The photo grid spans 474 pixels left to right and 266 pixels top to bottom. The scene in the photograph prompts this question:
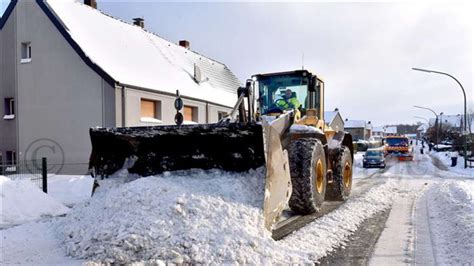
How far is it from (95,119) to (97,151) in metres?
10.2

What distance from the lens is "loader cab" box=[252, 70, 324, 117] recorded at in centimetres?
821

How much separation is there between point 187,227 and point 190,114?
1616 centimetres

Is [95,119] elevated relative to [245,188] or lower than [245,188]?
elevated

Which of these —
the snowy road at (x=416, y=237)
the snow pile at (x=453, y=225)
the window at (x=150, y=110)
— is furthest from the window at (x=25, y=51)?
the snow pile at (x=453, y=225)

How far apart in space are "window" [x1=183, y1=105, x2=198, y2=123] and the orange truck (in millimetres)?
18116

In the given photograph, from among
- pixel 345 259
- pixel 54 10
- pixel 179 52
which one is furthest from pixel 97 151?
pixel 179 52

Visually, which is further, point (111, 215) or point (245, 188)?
point (245, 188)

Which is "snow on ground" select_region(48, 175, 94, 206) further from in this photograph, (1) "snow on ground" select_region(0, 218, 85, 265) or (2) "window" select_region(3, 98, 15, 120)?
(2) "window" select_region(3, 98, 15, 120)

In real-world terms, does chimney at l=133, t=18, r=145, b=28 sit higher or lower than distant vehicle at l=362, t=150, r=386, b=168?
higher

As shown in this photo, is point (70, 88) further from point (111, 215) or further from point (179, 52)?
point (111, 215)

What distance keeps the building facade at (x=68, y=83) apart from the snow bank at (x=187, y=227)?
11.1 metres

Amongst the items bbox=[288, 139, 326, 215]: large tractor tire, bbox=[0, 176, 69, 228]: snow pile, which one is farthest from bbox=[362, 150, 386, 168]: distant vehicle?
bbox=[0, 176, 69, 228]: snow pile

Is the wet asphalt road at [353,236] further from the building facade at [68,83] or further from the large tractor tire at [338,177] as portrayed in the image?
the building facade at [68,83]

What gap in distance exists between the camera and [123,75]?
16.3 meters
